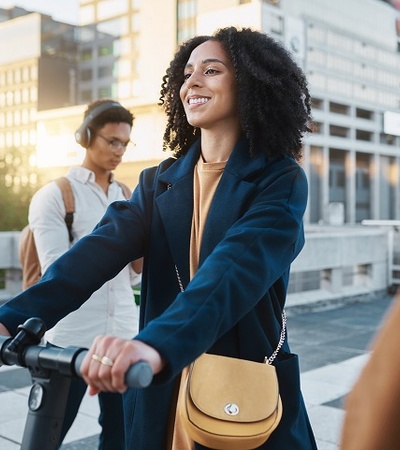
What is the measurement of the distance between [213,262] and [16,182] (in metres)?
43.1

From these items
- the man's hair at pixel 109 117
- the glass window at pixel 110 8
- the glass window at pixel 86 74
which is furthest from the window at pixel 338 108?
the man's hair at pixel 109 117

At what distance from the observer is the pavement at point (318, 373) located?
447 centimetres

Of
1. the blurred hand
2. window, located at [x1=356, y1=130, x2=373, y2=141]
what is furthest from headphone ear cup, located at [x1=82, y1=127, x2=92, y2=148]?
window, located at [x1=356, y1=130, x2=373, y2=141]

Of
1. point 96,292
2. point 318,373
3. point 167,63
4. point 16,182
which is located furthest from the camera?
point 167,63

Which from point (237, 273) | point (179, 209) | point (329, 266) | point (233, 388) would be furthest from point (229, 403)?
point (329, 266)

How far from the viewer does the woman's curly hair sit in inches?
78.5

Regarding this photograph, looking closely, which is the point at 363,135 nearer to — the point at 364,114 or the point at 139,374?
the point at 364,114

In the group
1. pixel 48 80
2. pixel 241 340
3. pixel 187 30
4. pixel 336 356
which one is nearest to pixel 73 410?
pixel 241 340

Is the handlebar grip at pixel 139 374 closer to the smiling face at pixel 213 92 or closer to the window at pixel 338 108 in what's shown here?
the smiling face at pixel 213 92

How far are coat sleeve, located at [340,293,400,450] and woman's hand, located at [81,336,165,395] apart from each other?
582 millimetres

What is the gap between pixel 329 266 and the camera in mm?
10852

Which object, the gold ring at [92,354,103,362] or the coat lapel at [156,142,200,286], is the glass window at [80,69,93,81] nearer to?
the coat lapel at [156,142,200,286]

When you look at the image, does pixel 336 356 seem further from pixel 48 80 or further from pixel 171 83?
pixel 48 80

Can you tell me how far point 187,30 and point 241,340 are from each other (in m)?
87.4
